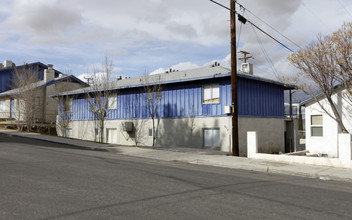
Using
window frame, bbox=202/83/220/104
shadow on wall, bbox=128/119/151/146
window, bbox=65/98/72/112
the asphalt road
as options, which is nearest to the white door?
shadow on wall, bbox=128/119/151/146

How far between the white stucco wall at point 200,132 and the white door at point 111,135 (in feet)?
1.12

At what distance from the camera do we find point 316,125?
18531 mm

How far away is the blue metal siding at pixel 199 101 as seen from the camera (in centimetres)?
2100

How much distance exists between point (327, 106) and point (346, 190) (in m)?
10.5

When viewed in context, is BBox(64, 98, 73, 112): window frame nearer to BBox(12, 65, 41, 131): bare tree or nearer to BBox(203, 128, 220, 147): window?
BBox(12, 65, 41, 131): bare tree

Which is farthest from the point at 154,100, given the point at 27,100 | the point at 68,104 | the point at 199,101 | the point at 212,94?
the point at 27,100

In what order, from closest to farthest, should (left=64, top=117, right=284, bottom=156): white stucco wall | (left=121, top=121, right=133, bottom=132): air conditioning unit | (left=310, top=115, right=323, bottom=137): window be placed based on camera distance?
(left=310, top=115, right=323, bottom=137): window → (left=64, top=117, right=284, bottom=156): white stucco wall → (left=121, top=121, right=133, bottom=132): air conditioning unit

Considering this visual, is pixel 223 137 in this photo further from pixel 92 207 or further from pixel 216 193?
pixel 92 207

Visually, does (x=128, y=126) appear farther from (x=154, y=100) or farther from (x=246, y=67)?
(x=246, y=67)

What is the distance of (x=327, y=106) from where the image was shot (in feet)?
58.6

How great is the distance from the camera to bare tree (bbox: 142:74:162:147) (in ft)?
76.5

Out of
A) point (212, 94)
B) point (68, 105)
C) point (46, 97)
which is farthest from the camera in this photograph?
point (46, 97)

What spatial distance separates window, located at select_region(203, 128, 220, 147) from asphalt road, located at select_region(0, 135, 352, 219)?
1060cm

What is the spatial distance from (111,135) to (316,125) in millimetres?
16815
